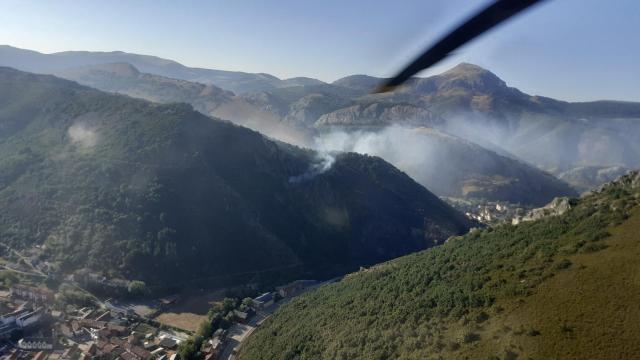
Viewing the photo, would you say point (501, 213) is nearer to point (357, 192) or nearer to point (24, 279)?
point (357, 192)

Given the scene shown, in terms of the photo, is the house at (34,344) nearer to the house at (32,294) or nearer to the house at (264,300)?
the house at (32,294)

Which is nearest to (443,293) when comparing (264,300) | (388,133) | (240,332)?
(240,332)

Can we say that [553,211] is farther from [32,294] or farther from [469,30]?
[32,294]

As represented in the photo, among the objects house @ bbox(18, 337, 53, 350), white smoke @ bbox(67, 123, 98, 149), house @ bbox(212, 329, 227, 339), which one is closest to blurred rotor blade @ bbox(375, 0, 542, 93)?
house @ bbox(212, 329, 227, 339)

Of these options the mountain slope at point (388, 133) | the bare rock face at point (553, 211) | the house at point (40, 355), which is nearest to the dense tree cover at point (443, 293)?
the bare rock face at point (553, 211)

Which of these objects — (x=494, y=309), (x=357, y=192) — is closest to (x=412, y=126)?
(x=357, y=192)

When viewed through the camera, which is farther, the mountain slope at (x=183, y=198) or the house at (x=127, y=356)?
the mountain slope at (x=183, y=198)
